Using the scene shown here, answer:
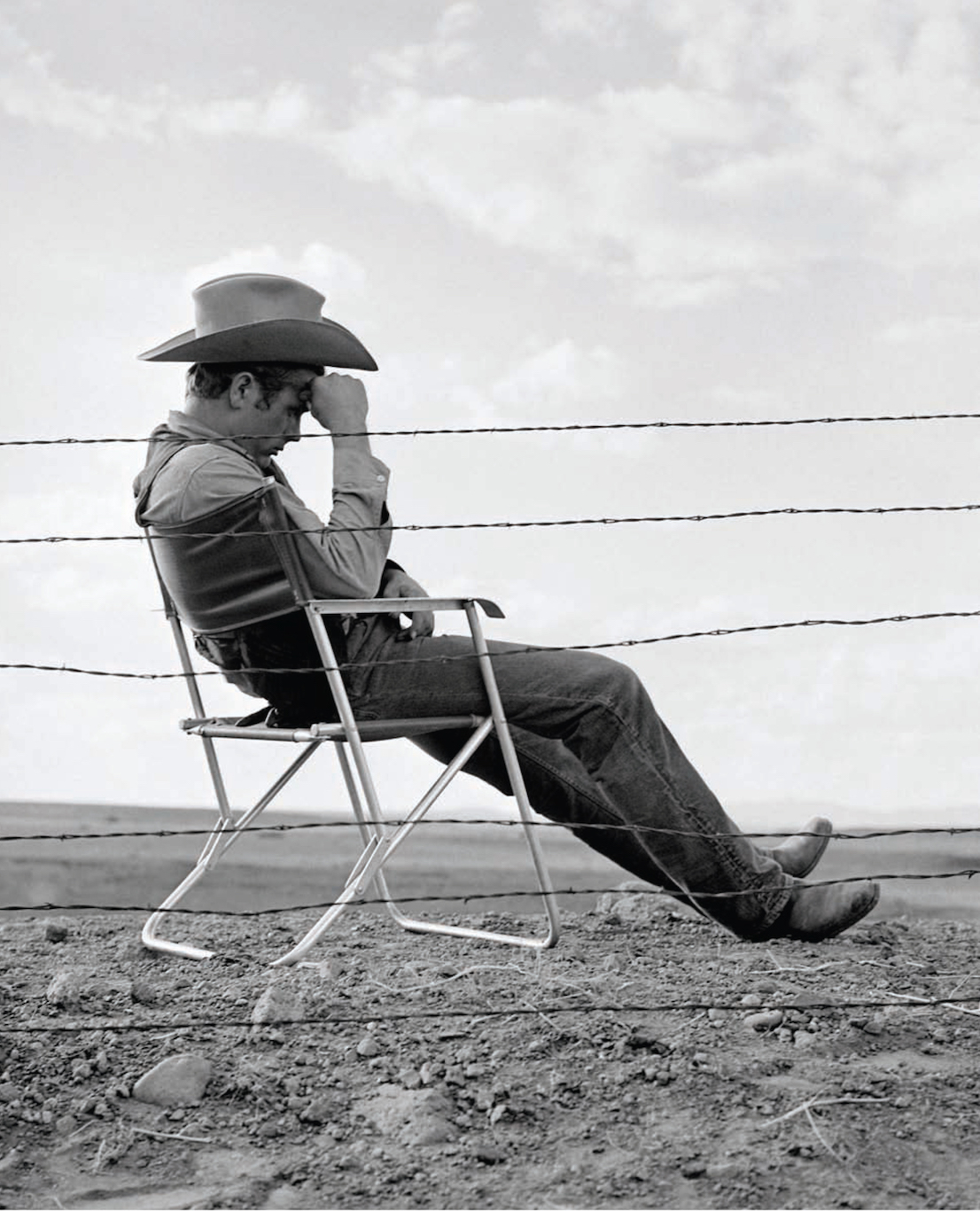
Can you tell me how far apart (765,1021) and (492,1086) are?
2.22 ft

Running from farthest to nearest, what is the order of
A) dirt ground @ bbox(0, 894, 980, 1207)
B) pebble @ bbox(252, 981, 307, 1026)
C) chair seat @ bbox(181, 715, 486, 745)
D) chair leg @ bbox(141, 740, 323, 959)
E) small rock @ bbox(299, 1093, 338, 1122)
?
chair leg @ bbox(141, 740, 323, 959) → chair seat @ bbox(181, 715, 486, 745) → pebble @ bbox(252, 981, 307, 1026) → small rock @ bbox(299, 1093, 338, 1122) → dirt ground @ bbox(0, 894, 980, 1207)

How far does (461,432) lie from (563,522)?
0.31 metres

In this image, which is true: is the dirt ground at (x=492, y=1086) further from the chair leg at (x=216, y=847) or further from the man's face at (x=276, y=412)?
the man's face at (x=276, y=412)

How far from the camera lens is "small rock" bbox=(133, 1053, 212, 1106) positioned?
2.96 m

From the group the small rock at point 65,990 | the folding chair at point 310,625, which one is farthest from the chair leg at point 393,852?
the small rock at point 65,990

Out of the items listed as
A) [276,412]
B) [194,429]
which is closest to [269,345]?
[276,412]

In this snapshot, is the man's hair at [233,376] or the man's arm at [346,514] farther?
the man's hair at [233,376]

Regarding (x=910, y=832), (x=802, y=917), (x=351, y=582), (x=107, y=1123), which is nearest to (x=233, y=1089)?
(x=107, y=1123)

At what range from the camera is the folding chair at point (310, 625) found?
351 cm

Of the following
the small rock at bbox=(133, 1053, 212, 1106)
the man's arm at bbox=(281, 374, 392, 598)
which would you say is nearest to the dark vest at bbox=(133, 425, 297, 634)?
the man's arm at bbox=(281, 374, 392, 598)

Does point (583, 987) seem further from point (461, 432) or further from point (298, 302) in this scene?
point (298, 302)

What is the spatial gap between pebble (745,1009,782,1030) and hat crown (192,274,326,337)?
6.58 ft

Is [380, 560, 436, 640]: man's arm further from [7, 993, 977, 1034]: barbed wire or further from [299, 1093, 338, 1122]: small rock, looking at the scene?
[299, 1093, 338, 1122]: small rock

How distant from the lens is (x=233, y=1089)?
2.97m
